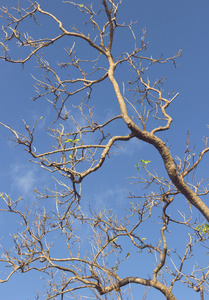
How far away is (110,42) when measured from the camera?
6074mm

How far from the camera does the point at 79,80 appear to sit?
6.35m

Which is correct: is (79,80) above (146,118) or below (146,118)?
above

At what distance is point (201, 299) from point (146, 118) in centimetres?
326

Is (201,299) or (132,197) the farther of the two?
(132,197)

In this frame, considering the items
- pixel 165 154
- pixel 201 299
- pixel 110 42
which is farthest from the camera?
pixel 110 42

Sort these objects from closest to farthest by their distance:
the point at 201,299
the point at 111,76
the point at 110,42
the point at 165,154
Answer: the point at 165,154, the point at 201,299, the point at 111,76, the point at 110,42

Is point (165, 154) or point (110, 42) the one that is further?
point (110, 42)

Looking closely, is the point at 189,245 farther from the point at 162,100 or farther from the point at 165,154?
the point at 162,100

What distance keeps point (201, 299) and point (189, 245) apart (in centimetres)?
116

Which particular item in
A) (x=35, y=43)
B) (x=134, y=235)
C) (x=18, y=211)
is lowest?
(x=134, y=235)

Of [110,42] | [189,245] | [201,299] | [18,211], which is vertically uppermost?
[110,42]

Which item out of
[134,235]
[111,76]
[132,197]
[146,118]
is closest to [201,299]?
[134,235]

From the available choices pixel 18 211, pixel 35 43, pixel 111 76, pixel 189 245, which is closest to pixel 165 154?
pixel 111 76

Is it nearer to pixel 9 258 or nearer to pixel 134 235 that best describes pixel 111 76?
pixel 134 235
